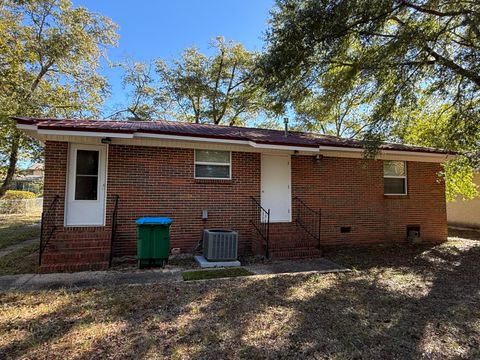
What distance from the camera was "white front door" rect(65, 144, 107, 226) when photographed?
22.8ft

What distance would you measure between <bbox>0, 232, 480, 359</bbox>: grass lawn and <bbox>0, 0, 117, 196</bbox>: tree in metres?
12.1

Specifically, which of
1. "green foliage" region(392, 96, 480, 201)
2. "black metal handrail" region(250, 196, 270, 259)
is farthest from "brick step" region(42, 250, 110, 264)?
"green foliage" region(392, 96, 480, 201)

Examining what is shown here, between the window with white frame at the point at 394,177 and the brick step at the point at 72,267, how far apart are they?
28.1 ft

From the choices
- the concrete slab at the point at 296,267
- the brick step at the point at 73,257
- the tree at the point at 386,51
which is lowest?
the concrete slab at the point at 296,267

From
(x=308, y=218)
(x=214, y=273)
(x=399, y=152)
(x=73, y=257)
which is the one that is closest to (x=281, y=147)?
(x=308, y=218)

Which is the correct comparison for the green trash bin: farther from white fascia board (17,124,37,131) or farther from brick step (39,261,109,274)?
white fascia board (17,124,37,131)

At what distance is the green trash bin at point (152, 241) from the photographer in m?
6.26

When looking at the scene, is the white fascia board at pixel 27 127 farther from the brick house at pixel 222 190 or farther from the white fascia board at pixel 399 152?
the white fascia board at pixel 399 152

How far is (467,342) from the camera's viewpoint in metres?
3.51

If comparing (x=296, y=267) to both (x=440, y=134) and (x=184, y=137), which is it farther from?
(x=440, y=134)

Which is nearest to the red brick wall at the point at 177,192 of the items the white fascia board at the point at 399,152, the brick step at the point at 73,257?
the brick step at the point at 73,257

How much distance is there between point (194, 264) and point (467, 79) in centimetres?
845

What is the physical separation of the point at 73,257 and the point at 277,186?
17.4 ft

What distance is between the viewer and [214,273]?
239 inches
